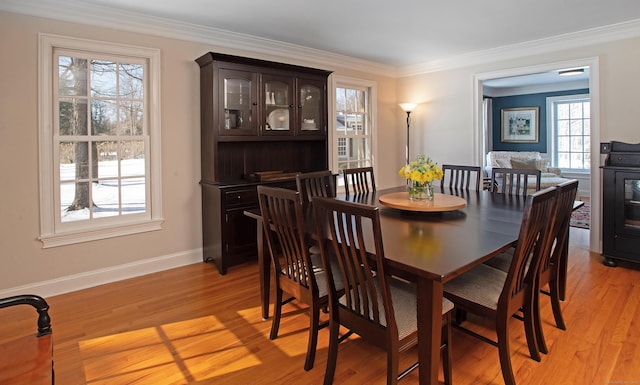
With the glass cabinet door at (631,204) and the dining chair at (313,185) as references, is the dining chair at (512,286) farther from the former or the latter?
the glass cabinet door at (631,204)

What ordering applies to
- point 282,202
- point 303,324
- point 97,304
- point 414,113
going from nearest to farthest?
point 282,202 < point 303,324 < point 97,304 < point 414,113

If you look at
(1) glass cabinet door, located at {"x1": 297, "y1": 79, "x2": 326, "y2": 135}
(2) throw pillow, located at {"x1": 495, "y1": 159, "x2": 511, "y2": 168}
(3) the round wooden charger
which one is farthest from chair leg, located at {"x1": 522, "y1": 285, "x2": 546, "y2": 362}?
(2) throw pillow, located at {"x1": 495, "y1": 159, "x2": 511, "y2": 168}

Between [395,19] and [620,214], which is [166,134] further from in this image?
[620,214]

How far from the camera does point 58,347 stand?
93.4 inches

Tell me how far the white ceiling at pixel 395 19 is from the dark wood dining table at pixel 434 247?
69.9 inches

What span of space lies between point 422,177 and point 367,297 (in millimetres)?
1279

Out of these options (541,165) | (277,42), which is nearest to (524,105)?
(541,165)

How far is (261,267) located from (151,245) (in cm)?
162

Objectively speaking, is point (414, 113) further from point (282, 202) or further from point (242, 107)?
point (282, 202)

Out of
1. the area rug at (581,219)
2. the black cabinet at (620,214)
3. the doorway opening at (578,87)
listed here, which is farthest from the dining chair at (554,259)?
the area rug at (581,219)

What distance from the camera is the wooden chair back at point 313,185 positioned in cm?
317

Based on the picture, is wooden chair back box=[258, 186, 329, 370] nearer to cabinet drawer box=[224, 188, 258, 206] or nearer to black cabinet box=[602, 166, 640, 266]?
cabinet drawer box=[224, 188, 258, 206]

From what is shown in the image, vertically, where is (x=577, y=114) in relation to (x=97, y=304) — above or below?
above

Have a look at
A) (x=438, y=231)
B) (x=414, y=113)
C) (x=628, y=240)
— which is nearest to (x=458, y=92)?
(x=414, y=113)
